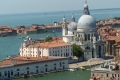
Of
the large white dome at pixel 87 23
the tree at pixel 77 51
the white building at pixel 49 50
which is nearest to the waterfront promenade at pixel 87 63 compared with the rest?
the tree at pixel 77 51

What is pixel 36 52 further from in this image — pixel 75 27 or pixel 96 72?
pixel 96 72

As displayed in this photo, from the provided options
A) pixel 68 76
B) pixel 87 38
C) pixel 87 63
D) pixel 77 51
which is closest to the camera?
pixel 68 76

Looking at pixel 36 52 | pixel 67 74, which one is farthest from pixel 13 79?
pixel 36 52

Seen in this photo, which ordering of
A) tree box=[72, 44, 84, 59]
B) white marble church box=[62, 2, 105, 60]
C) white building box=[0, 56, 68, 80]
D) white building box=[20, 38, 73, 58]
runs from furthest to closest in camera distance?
1. white marble church box=[62, 2, 105, 60]
2. tree box=[72, 44, 84, 59]
3. white building box=[20, 38, 73, 58]
4. white building box=[0, 56, 68, 80]

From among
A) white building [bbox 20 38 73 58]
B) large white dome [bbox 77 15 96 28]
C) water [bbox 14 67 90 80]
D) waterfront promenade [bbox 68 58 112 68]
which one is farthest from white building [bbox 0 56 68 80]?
large white dome [bbox 77 15 96 28]

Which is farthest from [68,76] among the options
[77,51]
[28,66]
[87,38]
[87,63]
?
[87,38]

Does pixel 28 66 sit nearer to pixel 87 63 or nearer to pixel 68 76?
pixel 68 76

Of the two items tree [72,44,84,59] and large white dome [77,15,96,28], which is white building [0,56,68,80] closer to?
tree [72,44,84,59]

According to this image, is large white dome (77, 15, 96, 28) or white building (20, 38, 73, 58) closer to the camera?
white building (20, 38, 73, 58)
